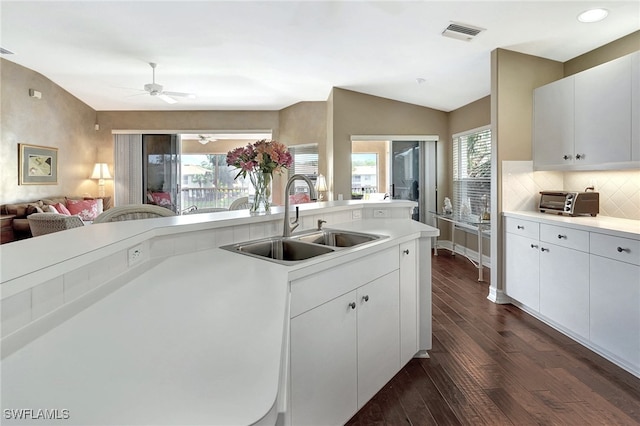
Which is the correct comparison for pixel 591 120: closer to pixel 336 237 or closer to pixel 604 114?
pixel 604 114

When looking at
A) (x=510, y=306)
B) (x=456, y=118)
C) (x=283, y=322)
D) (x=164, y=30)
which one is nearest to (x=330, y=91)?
(x=456, y=118)

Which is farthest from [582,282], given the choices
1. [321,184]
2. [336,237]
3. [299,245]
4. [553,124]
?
[321,184]

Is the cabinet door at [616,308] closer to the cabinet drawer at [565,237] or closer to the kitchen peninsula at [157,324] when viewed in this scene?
the cabinet drawer at [565,237]

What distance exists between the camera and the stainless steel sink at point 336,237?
82.4 inches

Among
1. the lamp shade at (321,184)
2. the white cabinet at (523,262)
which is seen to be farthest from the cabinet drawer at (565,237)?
the lamp shade at (321,184)

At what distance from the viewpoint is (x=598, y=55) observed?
3158mm

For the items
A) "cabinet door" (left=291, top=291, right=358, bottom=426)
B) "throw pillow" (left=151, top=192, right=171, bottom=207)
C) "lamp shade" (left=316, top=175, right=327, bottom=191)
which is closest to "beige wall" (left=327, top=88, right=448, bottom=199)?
"lamp shade" (left=316, top=175, right=327, bottom=191)

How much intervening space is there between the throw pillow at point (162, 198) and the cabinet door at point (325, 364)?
260 inches

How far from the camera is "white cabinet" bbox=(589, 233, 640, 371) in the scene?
6.93 feet

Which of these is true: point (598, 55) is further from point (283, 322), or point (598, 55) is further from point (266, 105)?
point (266, 105)

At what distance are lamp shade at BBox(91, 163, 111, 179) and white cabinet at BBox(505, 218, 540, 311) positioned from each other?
23.6 ft

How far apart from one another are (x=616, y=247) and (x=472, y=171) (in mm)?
3295

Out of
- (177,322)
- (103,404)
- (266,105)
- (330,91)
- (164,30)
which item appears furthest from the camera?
(266,105)

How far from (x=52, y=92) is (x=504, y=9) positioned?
6.77m
